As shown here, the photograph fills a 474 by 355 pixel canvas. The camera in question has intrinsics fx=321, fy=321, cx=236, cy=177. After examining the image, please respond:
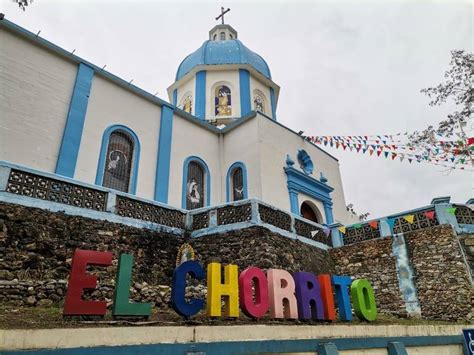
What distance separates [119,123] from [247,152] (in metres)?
4.90

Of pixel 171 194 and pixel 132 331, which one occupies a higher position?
pixel 171 194

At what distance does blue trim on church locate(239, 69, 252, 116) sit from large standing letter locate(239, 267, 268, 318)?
12.1 meters

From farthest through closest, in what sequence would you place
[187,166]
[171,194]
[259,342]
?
[187,166] < [171,194] < [259,342]

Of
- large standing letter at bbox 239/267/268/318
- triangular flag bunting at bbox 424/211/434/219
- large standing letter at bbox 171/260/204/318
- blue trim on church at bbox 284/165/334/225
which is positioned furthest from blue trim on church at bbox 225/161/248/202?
large standing letter at bbox 171/260/204/318

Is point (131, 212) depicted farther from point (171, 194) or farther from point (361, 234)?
point (361, 234)

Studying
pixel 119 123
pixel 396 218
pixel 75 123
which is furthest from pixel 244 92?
pixel 396 218

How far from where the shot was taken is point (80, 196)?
7.21m

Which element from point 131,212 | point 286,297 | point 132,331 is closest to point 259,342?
point 132,331

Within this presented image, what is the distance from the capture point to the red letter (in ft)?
11.5

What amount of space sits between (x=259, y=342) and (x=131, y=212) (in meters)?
5.47

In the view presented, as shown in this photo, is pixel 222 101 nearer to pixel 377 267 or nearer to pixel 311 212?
pixel 311 212

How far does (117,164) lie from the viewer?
34.8 feet

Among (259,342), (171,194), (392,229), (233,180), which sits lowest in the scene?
(259,342)

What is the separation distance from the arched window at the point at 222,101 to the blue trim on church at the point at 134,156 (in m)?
6.35
